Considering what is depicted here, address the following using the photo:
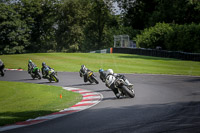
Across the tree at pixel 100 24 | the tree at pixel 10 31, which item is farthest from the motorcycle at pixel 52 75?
the tree at pixel 100 24

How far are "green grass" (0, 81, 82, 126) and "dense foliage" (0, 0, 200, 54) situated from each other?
45.2 m

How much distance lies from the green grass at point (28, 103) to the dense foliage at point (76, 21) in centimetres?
4519

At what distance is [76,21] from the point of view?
78.6m

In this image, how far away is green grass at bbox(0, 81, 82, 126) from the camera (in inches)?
370

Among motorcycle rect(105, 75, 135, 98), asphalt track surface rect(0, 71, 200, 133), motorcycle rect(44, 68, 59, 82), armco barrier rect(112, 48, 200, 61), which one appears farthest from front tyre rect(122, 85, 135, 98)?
armco barrier rect(112, 48, 200, 61)

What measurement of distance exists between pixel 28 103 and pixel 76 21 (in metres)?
67.9

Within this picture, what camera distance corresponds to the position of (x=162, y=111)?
29.0 feet

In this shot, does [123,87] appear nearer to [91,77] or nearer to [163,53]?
[91,77]

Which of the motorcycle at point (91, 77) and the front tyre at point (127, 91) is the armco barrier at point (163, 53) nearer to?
the motorcycle at point (91, 77)

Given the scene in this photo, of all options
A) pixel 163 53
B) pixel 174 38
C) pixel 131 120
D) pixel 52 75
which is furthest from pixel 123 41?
pixel 131 120

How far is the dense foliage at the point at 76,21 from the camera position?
63219 mm

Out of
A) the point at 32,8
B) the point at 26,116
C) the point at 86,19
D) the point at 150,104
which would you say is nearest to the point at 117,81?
the point at 150,104

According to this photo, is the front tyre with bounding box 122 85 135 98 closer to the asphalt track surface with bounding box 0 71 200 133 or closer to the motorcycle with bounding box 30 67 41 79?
the asphalt track surface with bounding box 0 71 200 133

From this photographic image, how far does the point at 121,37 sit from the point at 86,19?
26.9 meters
